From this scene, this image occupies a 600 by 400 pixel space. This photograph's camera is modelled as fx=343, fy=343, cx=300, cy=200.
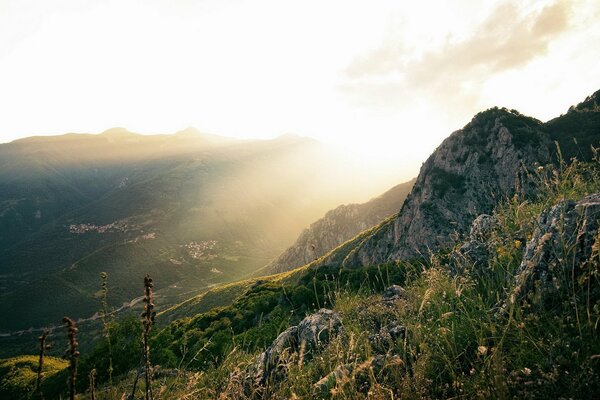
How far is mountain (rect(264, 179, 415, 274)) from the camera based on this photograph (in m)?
150

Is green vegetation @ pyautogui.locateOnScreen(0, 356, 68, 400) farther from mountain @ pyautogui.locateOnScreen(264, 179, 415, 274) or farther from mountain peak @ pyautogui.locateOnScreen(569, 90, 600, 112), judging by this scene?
mountain peak @ pyautogui.locateOnScreen(569, 90, 600, 112)

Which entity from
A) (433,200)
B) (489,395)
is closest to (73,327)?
(489,395)

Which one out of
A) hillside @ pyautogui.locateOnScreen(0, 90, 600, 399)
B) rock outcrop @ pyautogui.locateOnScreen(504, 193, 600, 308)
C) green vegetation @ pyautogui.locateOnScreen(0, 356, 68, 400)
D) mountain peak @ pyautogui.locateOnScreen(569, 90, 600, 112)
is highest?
mountain peak @ pyautogui.locateOnScreen(569, 90, 600, 112)

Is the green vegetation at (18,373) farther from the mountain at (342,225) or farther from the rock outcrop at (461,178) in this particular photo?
the mountain at (342,225)

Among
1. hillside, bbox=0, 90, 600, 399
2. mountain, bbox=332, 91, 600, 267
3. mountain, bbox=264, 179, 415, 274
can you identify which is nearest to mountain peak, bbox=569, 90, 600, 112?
mountain, bbox=332, 91, 600, 267

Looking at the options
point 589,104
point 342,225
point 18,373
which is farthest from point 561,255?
point 342,225

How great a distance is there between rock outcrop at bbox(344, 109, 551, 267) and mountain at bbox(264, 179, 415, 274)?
62.2 meters

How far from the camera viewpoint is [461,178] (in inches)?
2963

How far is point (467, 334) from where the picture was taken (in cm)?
468

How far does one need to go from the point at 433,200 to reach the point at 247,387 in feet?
249

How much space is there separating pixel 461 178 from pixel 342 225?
87402 mm

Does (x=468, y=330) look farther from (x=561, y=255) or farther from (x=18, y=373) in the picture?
(x=18, y=373)

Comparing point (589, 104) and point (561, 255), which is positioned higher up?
point (589, 104)

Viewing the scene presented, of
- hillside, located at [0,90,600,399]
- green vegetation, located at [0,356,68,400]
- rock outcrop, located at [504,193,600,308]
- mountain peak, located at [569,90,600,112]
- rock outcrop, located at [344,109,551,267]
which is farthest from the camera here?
mountain peak, located at [569,90,600,112]
